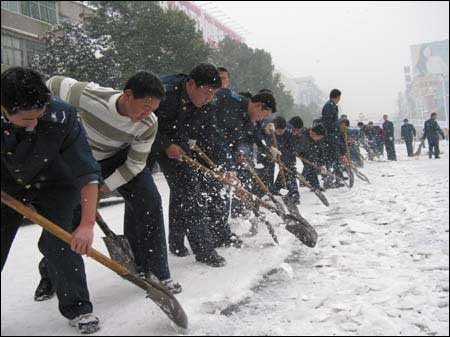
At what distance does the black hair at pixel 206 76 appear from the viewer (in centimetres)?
304

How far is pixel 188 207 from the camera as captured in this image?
3.22 meters

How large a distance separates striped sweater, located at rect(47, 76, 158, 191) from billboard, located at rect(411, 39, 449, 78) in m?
41.0

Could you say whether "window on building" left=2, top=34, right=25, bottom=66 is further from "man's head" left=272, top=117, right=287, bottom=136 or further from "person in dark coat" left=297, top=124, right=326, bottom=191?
"man's head" left=272, top=117, right=287, bottom=136

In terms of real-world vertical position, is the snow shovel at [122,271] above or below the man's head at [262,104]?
below

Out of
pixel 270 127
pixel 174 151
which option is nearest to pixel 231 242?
pixel 174 151

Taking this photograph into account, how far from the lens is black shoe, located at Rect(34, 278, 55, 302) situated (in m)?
2.63

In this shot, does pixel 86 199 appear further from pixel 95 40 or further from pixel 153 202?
pixel 95 40

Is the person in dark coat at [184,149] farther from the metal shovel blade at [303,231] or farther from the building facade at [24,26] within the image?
the building facade at [24,26]

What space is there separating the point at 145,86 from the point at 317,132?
570 cm

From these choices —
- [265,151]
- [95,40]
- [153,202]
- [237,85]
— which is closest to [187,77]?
[153,202]

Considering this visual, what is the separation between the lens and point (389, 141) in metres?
13.8

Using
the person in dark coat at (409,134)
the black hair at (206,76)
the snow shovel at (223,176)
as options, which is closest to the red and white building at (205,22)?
the person in dark coat at (409,134)

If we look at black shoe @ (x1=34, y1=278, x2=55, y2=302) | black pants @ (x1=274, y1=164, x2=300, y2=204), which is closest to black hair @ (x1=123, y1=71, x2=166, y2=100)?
black shoe @ (x1=34, y1=278, x2=55, y2=302)

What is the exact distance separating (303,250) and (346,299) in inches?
45.7
